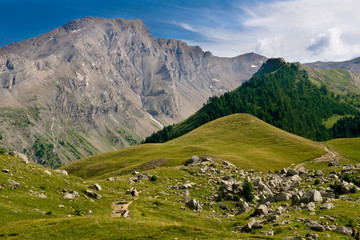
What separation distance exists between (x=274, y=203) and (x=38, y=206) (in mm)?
35196

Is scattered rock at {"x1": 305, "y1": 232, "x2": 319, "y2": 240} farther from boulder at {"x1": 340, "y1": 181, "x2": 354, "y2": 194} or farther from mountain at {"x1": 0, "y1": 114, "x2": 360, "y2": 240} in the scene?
boulder at {"x1": 340, "y1": 181, "x2": 354, "y2": 194}

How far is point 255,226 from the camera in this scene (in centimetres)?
2984

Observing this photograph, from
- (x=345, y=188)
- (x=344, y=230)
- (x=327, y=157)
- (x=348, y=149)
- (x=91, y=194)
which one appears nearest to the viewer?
(x=344, y=230)

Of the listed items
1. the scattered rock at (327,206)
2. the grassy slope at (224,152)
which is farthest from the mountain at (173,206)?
the grassy slope at (224,152)

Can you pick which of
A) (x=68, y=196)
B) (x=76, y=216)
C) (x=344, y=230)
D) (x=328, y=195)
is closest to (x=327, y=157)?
(x=328, y=195)

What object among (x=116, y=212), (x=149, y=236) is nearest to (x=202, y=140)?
(x=116, y=212)

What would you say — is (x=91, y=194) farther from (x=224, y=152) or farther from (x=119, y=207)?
(x=224, y=152)

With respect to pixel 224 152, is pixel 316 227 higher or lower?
higher

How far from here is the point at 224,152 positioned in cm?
10794

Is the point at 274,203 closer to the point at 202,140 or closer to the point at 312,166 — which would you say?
the point at 312,166

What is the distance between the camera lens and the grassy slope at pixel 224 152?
313 feet

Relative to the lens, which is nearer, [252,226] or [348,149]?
[252,226]

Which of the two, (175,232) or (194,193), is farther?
(194,193)

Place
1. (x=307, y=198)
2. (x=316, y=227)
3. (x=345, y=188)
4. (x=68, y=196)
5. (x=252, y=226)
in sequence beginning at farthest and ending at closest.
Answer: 1. (x=345, y=188)
2. (x=307, y=198)
3. (x=68, y=196)
4. (x=252, y=226)
5. (x=316, y=227)
